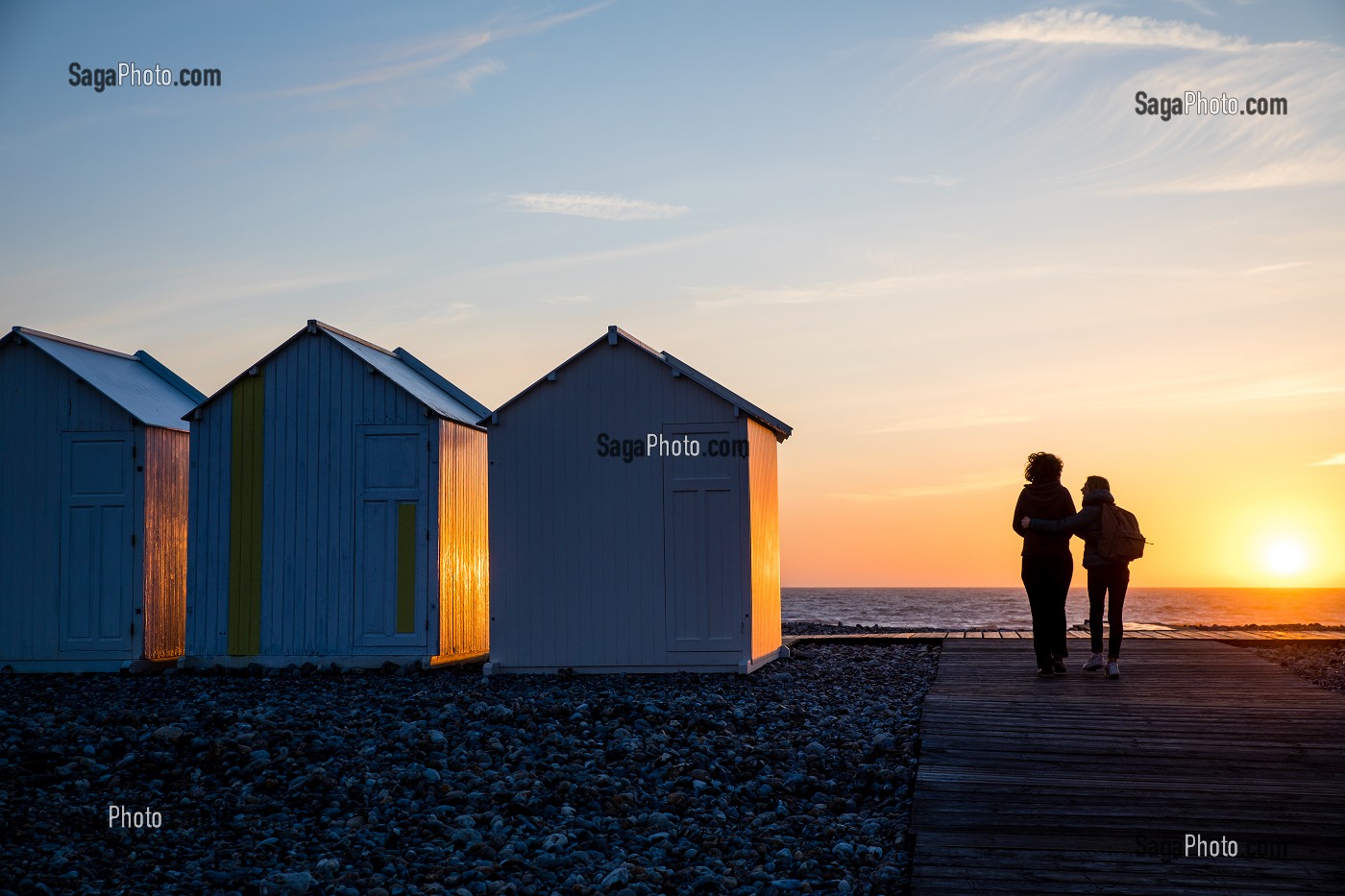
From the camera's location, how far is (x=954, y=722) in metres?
9.04

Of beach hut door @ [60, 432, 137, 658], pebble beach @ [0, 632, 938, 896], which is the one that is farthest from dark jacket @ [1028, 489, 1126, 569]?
beach hut door @ [60, 432, 137, 658]

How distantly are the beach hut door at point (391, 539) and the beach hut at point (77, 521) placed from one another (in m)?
3.03

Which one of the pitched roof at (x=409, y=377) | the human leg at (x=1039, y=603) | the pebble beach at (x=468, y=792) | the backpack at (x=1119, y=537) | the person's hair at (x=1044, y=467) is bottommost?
the pebble beach at (x=468, y=792)

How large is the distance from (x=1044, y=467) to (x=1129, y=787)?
4.59m

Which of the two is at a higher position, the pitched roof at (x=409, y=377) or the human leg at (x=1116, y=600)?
the pitched roof at (x=409, y=377)

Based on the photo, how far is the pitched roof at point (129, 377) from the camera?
50.6 ft

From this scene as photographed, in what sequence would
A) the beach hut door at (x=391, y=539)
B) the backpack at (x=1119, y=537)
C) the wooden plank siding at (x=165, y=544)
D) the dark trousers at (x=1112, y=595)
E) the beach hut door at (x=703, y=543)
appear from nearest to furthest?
the backpack at (x=1119, y=537), the dark trousers at (x=1112, y=595), the beach hut door at (x=703, y=543), the beach hut door at (x=391, y=539), the wooden plank siding at (x=165, y=544)

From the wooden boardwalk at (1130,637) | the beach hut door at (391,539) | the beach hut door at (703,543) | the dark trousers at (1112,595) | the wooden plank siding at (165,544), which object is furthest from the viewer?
the wooden boardwalk at (1130,637)

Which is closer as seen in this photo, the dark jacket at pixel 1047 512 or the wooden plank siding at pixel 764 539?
the dark jacket at pixel 1047 512

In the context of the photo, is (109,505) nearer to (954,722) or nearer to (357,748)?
(357,748)

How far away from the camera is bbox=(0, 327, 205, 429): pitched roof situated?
15414 millimetres

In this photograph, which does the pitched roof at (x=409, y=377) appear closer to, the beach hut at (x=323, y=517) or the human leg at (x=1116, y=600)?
the beach hut at (x=323, y=517)

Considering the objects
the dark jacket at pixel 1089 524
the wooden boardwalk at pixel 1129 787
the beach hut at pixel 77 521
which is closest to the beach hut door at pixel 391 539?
the beach hut at pixel 77 521

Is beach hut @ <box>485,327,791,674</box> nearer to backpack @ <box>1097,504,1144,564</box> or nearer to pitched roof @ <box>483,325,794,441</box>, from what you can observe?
pitched roof @ <box>483,325,794,441</box>
